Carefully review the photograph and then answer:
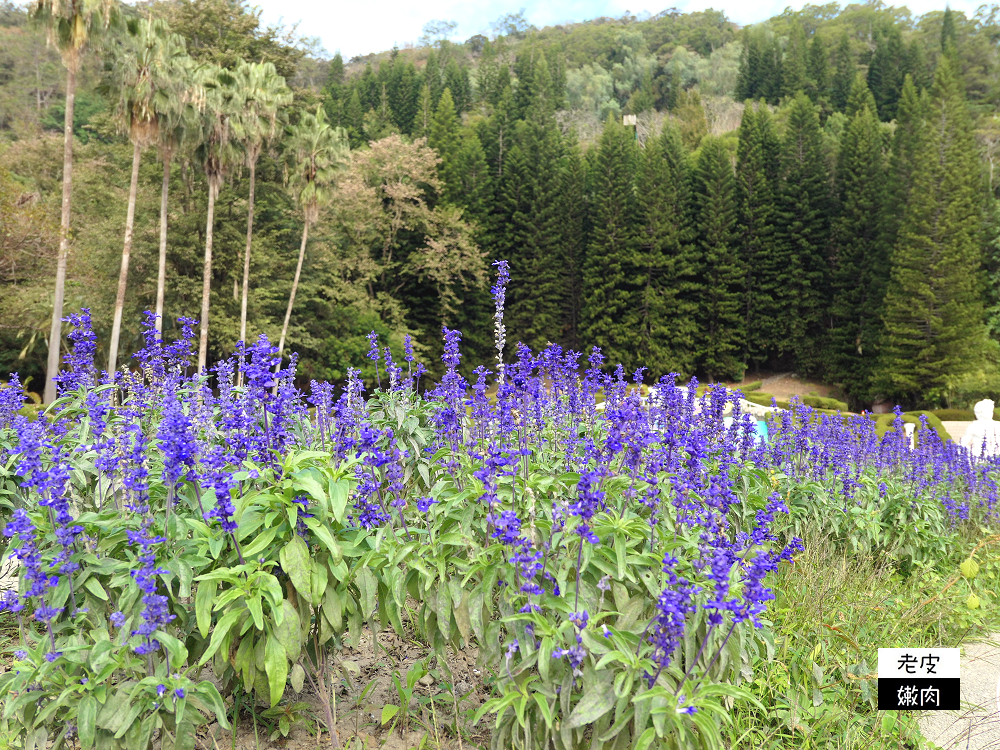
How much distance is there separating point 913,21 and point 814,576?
4210 inches

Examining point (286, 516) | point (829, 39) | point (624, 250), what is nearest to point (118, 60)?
point (286, 516)

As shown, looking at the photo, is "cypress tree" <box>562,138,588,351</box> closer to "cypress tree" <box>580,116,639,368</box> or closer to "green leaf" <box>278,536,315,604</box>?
"cypress tree" <box>580,116,639,368</box>

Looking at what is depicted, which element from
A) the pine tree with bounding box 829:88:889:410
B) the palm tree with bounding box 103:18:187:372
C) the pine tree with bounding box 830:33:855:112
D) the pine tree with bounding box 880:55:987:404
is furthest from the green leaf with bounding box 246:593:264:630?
the pine tree with bounding box 830:33:855:112

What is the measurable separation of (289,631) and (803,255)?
36.5 meters

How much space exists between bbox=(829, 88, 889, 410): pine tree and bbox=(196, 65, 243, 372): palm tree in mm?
28105

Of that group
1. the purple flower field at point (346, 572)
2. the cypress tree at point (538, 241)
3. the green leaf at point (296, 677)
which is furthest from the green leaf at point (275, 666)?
the cypress tree at point (538, 241)

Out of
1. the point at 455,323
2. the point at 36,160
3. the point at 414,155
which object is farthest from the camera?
the point at 455,323

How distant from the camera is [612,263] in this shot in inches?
1353

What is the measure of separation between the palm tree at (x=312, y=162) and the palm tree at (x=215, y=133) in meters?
2.88

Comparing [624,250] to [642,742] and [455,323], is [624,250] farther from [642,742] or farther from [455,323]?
[642,742]

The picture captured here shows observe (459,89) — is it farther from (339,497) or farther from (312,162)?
(339,497)

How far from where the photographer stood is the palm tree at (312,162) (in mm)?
22500

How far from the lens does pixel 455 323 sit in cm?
3462

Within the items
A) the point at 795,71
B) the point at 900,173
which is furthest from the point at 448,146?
the point at 795,71
